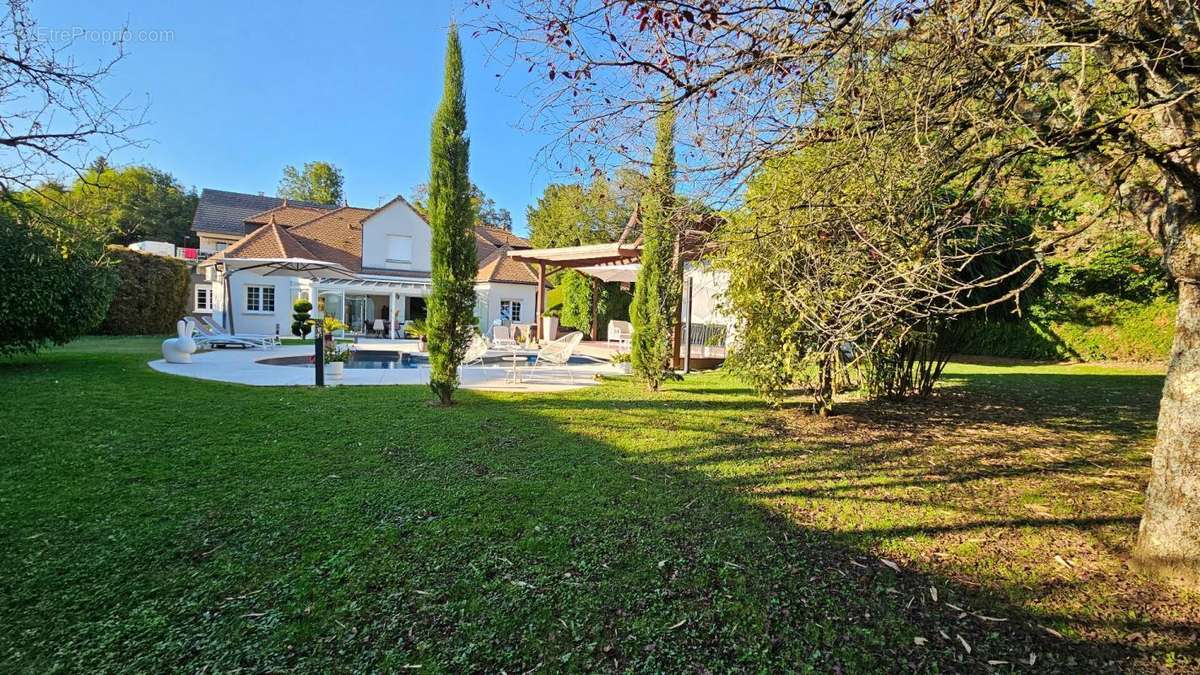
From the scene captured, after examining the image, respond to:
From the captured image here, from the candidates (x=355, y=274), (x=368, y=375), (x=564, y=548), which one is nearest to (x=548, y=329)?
(x=355, y=274)

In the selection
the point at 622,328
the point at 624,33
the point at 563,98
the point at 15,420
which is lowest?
the point at 15,420

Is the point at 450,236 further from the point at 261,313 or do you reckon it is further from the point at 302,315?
the point at 261,313

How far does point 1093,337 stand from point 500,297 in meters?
24.1

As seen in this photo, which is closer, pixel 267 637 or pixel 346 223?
pixel 267 637

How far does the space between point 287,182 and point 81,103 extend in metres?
63.6

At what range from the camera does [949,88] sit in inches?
133

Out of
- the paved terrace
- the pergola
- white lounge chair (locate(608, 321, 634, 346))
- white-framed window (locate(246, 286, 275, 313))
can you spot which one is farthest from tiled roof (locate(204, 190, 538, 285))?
the paved terrace

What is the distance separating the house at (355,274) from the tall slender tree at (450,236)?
1496cm

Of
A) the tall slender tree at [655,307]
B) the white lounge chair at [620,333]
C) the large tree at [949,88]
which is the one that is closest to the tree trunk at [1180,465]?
the large tree at [949,88]

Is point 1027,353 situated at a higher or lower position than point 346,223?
lower

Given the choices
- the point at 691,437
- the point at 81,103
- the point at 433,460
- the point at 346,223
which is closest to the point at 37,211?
the point at 81,103

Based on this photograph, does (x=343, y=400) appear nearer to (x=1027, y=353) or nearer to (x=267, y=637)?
(x=267, y=637)

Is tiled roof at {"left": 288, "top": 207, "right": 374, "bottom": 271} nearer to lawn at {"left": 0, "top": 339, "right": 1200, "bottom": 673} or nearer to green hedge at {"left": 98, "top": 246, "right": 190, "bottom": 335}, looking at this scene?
green hedge at {"left": 98, "top": 246, "right": 190, "bottom": 335}

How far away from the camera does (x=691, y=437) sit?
6.54m
